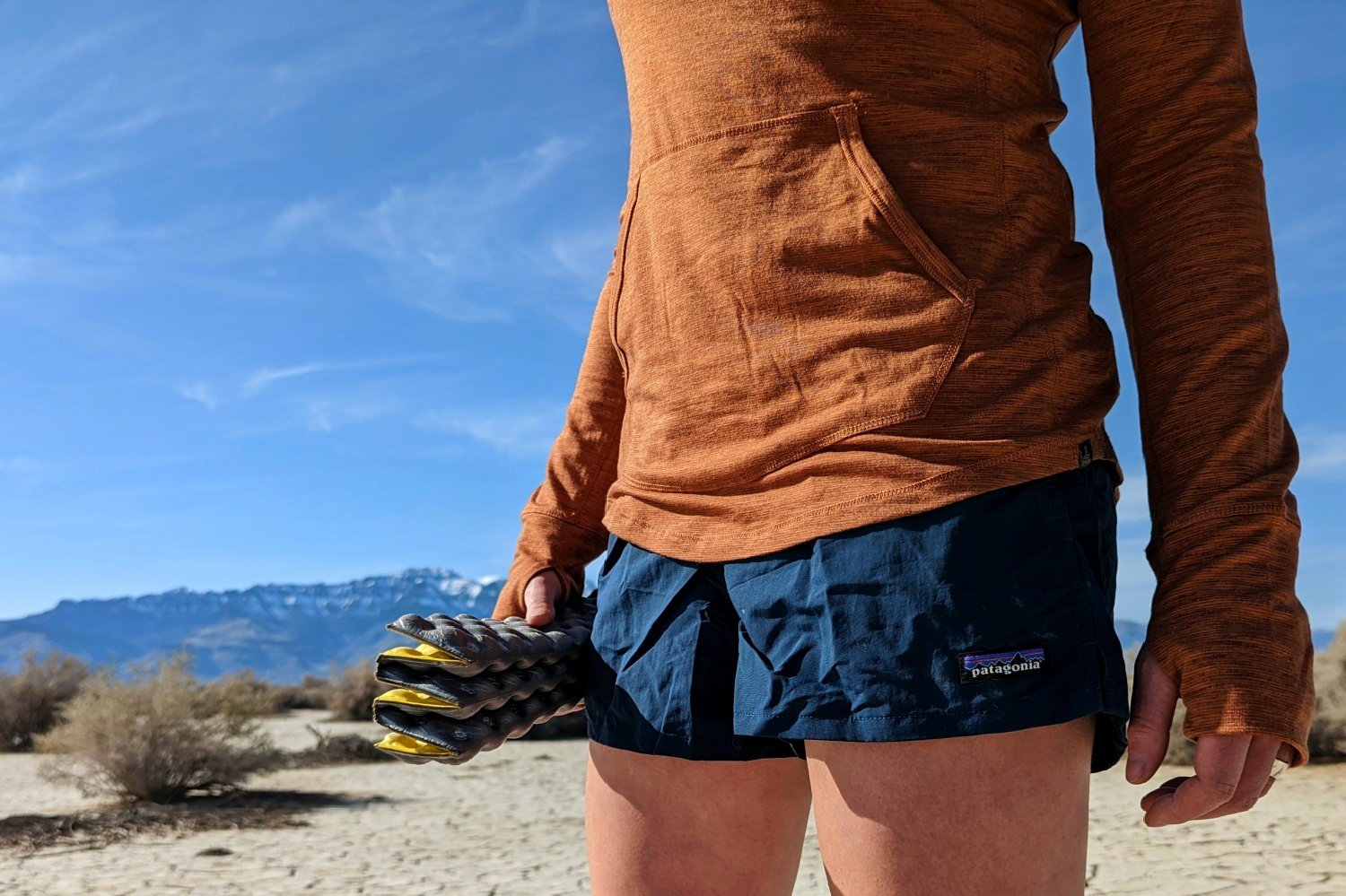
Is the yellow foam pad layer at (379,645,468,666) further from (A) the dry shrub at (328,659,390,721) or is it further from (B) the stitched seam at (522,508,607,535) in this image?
(A) the dry shrub at (328,659,390,721)

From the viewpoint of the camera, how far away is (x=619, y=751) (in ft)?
3.80

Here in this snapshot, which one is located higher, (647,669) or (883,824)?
(647,669)

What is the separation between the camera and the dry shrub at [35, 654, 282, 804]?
9141 mm

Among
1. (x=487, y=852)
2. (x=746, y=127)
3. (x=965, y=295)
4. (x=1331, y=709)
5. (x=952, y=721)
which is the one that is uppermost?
(x=746, y=127)

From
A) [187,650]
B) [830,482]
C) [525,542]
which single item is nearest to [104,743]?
[187,650]

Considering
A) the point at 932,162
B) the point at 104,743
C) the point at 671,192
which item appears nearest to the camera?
the point at 932,162

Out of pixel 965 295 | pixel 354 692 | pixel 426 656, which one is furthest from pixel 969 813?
pixel 354 692

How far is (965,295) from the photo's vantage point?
963 millimetres

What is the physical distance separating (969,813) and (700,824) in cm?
32

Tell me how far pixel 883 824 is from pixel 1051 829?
0.14 meters

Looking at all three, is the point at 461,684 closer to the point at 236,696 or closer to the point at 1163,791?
the point at 1163,791

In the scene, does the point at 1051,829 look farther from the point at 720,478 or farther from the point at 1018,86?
the point at 1018,86

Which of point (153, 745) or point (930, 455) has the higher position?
point (930, 455)

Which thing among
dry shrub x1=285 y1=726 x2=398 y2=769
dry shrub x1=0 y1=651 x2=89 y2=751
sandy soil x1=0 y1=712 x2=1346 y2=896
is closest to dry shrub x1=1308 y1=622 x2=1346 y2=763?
sandy soil x1=0 y1=712 x2=1346 y2=896
